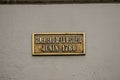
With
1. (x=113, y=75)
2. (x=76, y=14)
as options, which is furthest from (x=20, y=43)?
(x=113, y=75)

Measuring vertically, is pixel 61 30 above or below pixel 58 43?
above

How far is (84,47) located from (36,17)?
886 millimetres

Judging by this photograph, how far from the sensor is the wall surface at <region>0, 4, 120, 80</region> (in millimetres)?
3602

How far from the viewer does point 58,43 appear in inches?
143

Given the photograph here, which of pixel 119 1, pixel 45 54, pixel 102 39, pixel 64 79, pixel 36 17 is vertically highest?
pixel 119 1

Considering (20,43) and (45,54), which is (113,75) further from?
(20,43)

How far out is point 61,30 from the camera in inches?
145

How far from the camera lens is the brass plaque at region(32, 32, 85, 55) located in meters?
3.61

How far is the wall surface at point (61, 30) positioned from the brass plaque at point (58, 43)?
0.08m

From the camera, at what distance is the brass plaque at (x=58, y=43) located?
11.8ft

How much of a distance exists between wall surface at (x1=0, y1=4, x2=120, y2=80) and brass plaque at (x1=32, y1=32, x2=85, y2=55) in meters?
0.08

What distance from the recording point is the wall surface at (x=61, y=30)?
3.60 meters

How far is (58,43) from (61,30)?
0.70 feet

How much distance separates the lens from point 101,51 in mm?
3645
